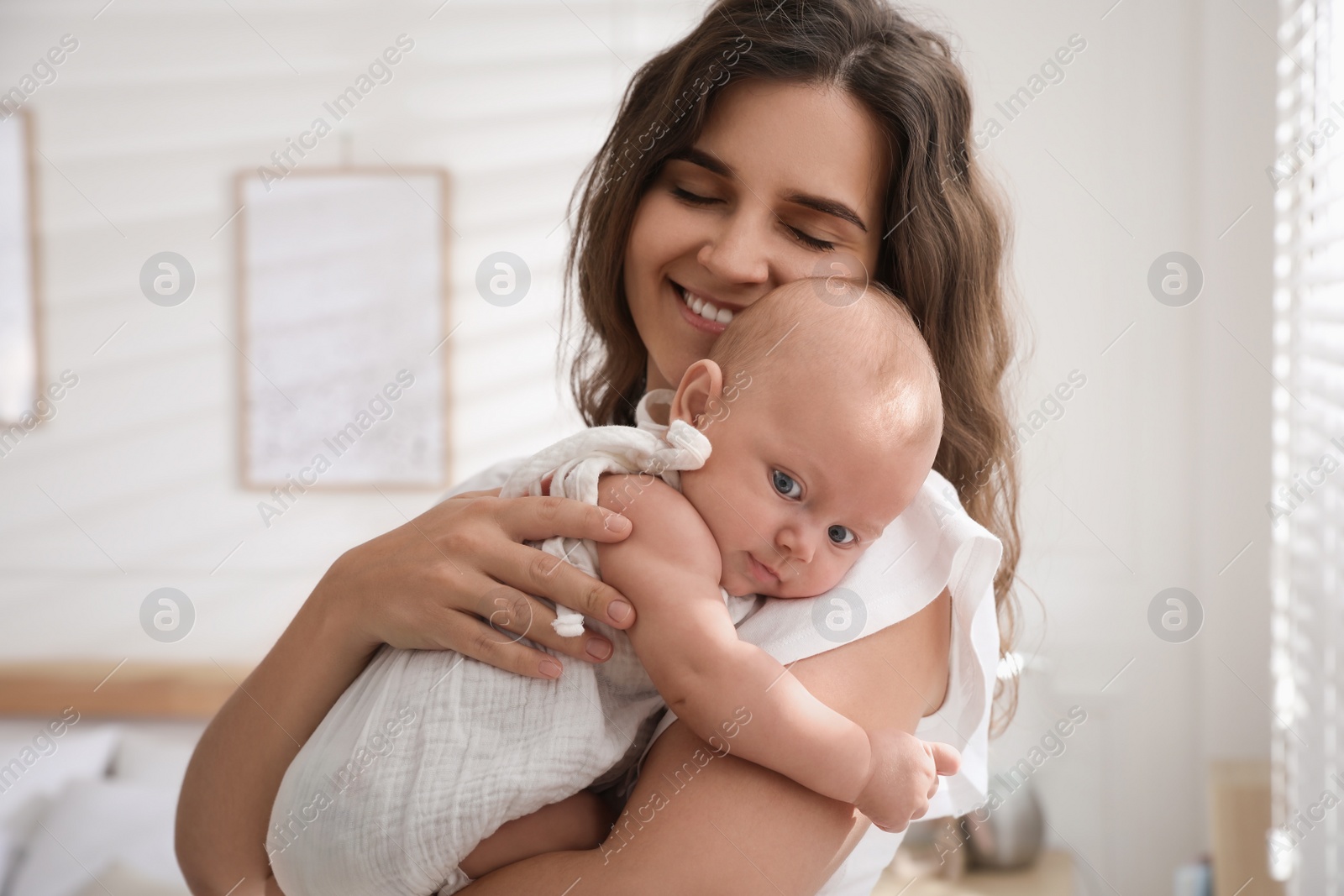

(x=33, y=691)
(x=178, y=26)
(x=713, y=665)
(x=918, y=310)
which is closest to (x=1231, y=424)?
(x=918, y=310)

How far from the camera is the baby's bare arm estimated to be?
0.65 m

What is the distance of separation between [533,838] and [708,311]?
0.52 meters

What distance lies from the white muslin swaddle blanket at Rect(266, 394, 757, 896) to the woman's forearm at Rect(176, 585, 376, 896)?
55mm

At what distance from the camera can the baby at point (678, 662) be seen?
0.67 m

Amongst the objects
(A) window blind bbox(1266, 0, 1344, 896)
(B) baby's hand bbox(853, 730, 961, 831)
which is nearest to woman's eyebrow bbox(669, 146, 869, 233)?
(B) baby's hand bbox(853, 730, 961, 831)

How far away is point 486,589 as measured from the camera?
2.43 ft

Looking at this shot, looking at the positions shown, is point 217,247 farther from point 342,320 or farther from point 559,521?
point 559,521

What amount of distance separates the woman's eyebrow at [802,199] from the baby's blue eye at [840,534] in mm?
310

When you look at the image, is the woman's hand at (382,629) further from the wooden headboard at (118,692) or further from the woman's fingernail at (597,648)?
the wooden headboard at (118,692)

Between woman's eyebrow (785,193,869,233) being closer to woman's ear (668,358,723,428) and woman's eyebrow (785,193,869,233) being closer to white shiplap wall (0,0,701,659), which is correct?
woman's ear (668,358,723,428)

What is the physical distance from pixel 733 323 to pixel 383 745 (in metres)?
0.46

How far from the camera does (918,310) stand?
976 millimetres

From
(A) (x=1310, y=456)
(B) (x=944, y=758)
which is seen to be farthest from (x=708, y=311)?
(A) (x=1310, y=456)

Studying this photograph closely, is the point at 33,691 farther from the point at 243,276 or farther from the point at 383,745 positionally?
the point at 383,745
